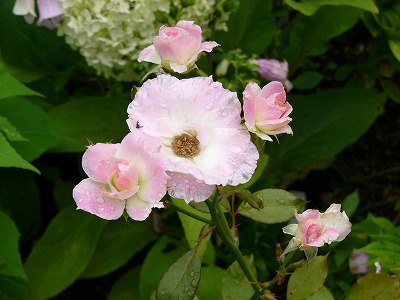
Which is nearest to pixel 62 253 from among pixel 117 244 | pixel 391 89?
pixel 117 244

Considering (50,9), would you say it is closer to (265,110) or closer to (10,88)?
(10,88)


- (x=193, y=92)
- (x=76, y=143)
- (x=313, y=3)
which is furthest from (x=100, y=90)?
(x=193, y=92)

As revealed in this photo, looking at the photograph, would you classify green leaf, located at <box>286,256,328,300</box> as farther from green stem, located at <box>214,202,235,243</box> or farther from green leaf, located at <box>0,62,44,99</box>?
green leaf, located at <box>0,62,44,99</box>

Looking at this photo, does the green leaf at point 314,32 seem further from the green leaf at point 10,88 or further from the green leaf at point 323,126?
the green leaf at point 10,88

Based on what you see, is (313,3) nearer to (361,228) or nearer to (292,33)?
(292,33)

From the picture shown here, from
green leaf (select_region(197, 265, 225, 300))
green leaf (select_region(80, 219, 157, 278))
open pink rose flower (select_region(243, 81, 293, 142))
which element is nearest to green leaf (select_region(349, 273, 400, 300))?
open pink rose flower (select_region(243, 81, 293, 142))

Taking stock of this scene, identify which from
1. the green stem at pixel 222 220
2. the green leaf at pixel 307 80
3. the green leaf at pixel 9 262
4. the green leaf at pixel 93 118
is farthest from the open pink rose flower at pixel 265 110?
the green leaf at pixel 307 80

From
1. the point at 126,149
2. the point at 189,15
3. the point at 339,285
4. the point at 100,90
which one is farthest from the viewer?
the point at 100,90
